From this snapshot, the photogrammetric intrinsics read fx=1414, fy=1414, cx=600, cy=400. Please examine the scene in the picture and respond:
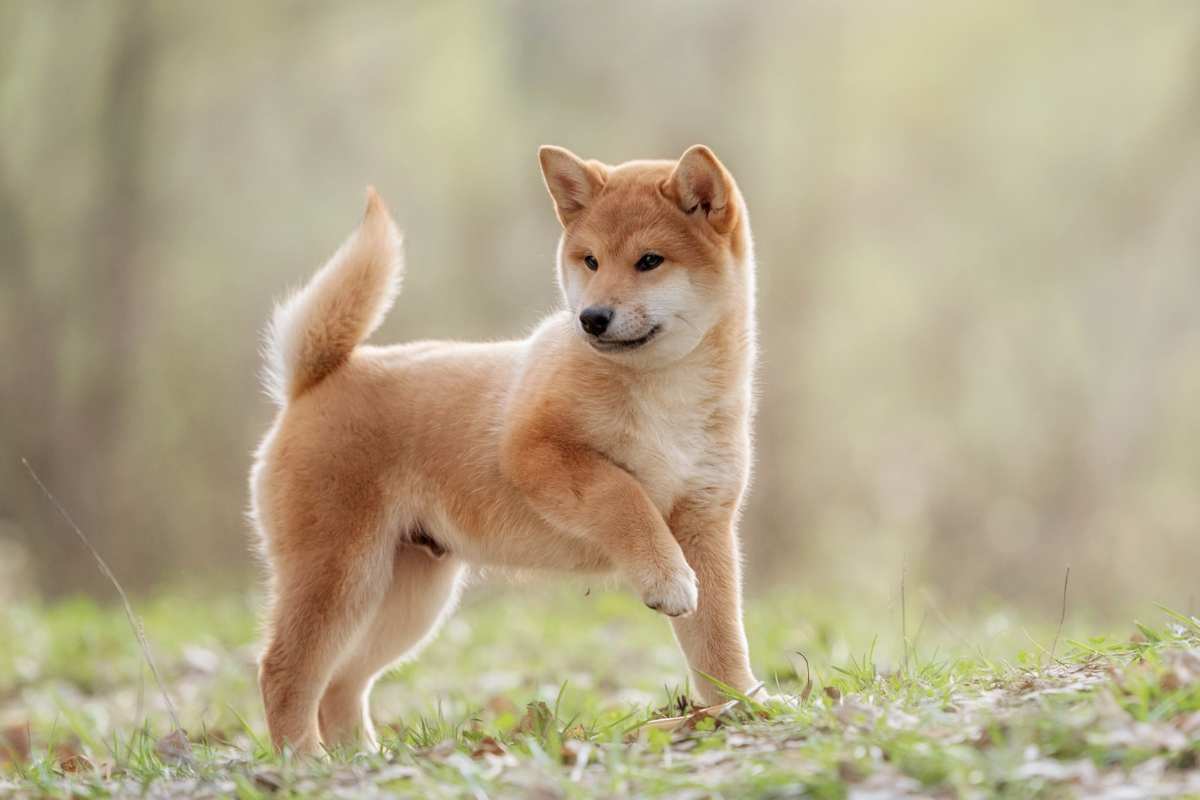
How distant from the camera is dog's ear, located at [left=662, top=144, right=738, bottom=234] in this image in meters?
4.51

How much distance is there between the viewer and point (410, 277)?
15.9 m

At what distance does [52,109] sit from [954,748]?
1305 centimetres

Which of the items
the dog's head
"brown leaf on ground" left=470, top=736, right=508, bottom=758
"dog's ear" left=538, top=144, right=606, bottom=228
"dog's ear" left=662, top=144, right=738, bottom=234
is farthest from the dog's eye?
"brown leaf on ground" left=470, top=736, right=508, bottom=758

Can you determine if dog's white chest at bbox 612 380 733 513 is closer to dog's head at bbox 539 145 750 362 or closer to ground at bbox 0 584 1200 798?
dog's head at bbox 539 145 750 362

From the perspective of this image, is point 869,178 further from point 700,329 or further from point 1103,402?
point 700,329

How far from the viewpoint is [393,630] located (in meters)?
5.06

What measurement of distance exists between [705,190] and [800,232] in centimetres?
1065

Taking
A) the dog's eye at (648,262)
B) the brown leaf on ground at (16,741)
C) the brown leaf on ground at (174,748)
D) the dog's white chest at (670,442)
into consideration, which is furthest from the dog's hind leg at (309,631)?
the brown leaf on ground at (16,741)

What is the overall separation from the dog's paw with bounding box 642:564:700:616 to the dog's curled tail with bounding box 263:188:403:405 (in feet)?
5.07

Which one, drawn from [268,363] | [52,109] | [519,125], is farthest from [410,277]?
[268,363]

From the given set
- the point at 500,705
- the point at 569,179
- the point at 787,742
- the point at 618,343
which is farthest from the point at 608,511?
the point at 500,705

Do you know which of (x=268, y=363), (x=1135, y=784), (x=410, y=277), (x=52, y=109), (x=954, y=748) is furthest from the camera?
(x=410, y=277)

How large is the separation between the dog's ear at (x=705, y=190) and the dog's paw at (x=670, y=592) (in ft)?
3.98

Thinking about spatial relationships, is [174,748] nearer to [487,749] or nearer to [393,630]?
[487,749]
